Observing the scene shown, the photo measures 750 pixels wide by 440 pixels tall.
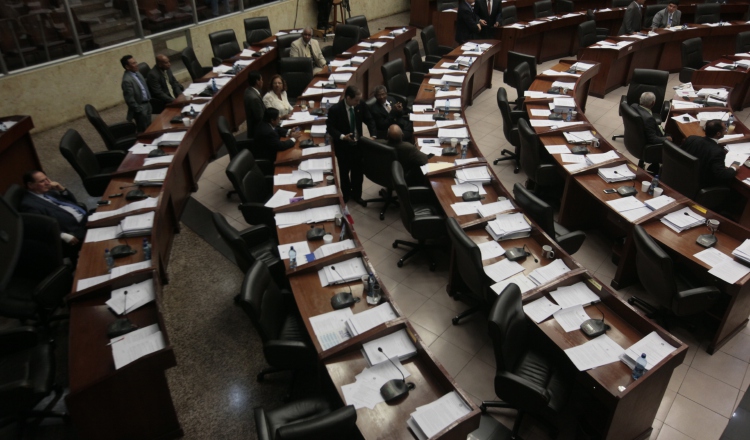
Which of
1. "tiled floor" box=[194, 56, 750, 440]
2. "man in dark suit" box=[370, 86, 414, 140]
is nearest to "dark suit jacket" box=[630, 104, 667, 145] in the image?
"tiled floor" box=[194, 56, 750, 440]

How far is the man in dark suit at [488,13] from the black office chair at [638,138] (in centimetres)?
433

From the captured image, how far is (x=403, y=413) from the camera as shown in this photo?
3.27 meters

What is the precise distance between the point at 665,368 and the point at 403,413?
1817 mm

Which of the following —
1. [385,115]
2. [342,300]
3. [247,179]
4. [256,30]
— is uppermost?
[256,30]

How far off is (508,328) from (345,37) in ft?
27.7

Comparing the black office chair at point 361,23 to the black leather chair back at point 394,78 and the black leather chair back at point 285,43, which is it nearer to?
the black leather chair back at point 285,43

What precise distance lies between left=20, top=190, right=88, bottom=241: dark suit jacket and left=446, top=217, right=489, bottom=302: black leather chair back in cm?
371

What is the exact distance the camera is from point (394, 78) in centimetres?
862

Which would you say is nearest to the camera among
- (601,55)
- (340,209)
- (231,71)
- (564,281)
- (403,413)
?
(403,413)

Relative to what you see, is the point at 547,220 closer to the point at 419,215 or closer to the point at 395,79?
the point at 419,215

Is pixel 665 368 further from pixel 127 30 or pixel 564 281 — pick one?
pixel 127 30

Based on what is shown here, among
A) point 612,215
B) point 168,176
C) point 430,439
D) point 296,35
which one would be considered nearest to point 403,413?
point 430,439

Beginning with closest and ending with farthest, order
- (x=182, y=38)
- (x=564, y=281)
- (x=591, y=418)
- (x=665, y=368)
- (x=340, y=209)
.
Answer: (x=665, y=368) → (x=591, y=418) → (x=564, y=281) → (x=340, y=209) → (x=182, y=38)

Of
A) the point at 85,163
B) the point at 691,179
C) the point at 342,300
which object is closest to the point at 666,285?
the point at 691,179
